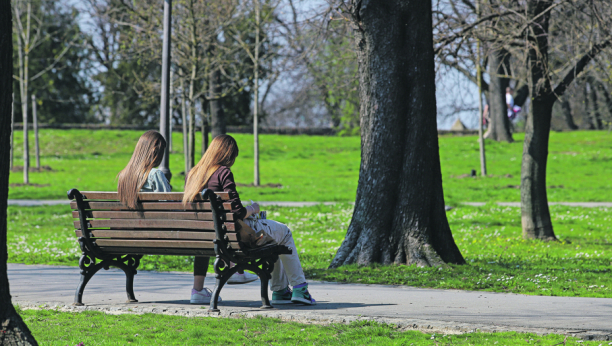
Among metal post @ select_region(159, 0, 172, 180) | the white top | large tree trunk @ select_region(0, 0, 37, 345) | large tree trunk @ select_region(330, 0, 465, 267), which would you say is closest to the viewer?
large tree trunk @ select_region(0, 0, 37, 345)

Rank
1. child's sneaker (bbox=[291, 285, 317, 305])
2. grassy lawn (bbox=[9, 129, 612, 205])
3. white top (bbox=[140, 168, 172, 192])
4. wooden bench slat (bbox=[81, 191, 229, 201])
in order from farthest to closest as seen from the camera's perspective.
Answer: grassy lawn (bbox=[9, 129, 612, 205]) < white top (bbox=[140, 168, 172, 192]) < child's sneaker (bbox=[291, 285, 317, 305]) < wooden bench slat (bbox=[81, 191, 229, 201])

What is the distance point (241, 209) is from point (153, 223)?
0.83 m

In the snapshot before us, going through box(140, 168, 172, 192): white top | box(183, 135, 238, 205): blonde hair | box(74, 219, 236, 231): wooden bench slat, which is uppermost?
box(183, 135, 238, 205): blonde hair

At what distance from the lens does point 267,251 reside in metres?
5.36

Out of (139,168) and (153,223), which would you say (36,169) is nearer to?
(139,168)

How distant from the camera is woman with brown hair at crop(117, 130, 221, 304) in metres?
5.41

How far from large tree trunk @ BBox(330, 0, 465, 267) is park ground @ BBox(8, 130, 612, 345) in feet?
1.30

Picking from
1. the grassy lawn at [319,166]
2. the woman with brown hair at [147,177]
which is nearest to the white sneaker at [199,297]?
the woman with brown hair at [147,177]

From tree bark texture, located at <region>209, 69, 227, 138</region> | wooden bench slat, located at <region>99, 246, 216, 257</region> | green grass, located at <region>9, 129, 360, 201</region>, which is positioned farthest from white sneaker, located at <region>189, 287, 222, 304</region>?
tree bark texture, located at <region>209, 69, 227, 138</region>

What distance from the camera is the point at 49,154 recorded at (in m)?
36.4

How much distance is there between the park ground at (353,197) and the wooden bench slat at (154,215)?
3.16 feet

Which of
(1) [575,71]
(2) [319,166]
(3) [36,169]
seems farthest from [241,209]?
(2) [319,166]

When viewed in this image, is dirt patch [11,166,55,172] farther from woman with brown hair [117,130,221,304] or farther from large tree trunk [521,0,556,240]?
woman with brown hair [117,130,221,304]

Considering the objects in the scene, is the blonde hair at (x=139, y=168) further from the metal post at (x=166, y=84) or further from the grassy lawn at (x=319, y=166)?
the grassy lawn at (x=319, y=166)
